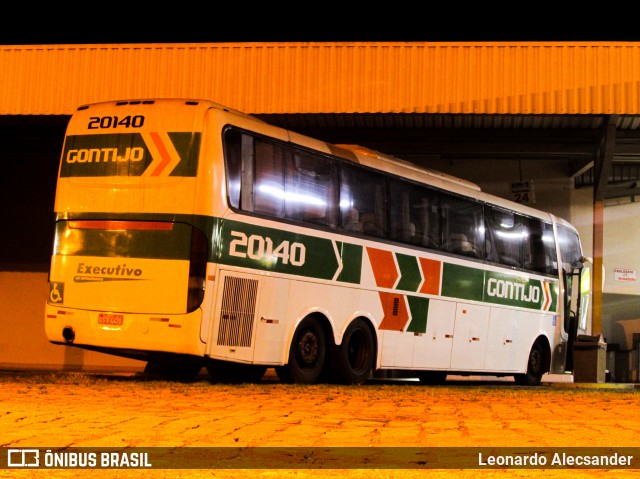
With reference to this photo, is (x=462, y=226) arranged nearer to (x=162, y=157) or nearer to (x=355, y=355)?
(x=355, y=355)

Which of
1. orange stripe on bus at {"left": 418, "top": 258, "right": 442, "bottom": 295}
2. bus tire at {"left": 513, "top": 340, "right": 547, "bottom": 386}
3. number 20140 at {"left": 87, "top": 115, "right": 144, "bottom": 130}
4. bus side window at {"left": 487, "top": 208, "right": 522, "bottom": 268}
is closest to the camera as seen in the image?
number 20140 at {"left": 87, "top": 115, "right": 144, "bottom": 130}

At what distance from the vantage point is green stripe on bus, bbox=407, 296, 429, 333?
1603cm

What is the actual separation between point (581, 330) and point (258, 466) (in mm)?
16809

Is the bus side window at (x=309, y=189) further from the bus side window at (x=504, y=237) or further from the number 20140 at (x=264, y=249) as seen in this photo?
the bus side window at (x=504, y=237)

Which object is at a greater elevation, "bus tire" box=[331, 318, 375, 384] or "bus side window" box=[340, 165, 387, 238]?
"bus side window" box=[340, 165, 387, 238]

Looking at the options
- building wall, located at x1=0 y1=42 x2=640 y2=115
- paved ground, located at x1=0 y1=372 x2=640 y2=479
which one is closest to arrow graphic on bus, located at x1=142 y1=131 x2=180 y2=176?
paved ground, located at x1=0 y1=372 x2=640 y2=479

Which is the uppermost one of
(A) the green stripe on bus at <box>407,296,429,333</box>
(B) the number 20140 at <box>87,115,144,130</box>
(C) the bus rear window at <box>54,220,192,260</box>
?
(B) the number 20140 at <box>87,115,144,130</box>

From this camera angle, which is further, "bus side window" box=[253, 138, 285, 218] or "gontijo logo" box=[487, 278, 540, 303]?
"gontijo logo" box=[487, 278, 540, 303]

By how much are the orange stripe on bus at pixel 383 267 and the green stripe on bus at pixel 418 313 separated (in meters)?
0.59

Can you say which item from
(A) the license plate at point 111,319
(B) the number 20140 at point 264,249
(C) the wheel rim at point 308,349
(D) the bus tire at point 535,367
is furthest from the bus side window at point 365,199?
(D) the bus tire at point 535,367

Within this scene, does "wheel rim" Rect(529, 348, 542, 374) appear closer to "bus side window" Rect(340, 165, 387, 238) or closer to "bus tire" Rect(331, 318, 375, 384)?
"bus tire" Rect(331, 318, 375, 384)

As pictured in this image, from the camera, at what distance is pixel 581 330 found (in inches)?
864

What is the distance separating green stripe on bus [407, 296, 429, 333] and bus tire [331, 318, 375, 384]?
1.04m

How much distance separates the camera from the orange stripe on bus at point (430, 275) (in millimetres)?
16234
